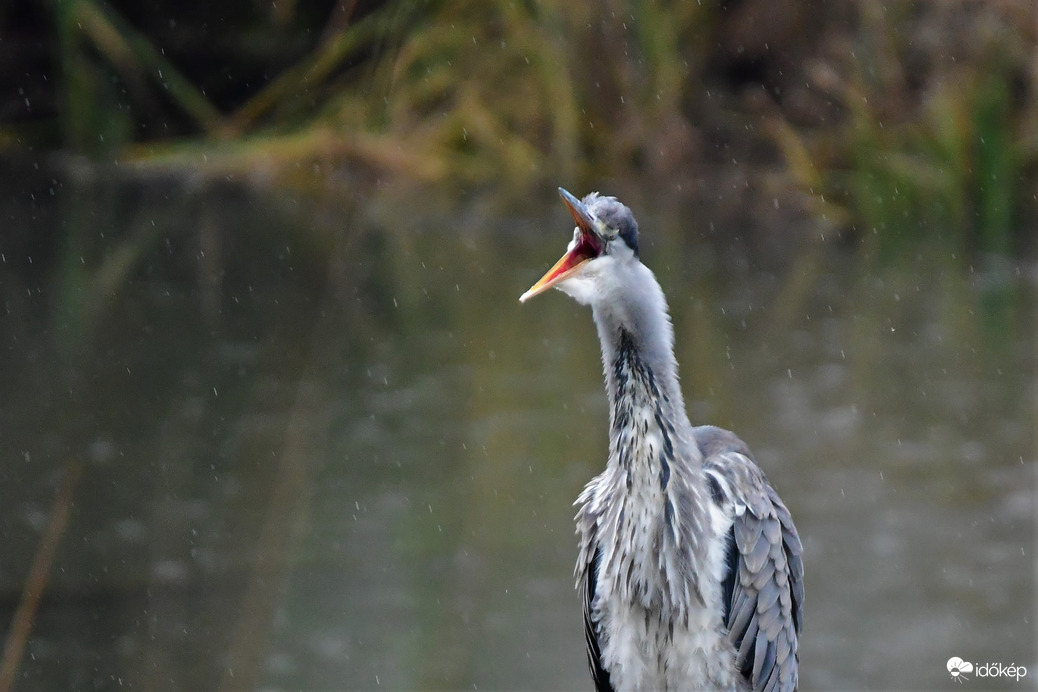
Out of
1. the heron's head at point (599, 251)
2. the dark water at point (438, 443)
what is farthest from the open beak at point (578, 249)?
the dark water at point (438, 443)

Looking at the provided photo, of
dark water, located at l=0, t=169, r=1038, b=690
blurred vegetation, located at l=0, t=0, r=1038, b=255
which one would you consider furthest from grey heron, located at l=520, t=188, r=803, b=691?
blurred vegetation, located at l=0, t=0, r=1038, b=255

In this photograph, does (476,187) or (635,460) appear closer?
(635,460)

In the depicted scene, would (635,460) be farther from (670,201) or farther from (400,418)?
(670,201)

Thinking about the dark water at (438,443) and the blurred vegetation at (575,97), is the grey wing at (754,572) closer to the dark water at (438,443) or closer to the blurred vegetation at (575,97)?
the dark water at (438,443)

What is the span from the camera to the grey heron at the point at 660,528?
3916mm

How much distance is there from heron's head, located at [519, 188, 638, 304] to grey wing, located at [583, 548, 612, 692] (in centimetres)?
88

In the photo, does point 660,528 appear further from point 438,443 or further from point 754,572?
point 438,443

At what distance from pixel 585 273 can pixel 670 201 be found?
45.2 ft

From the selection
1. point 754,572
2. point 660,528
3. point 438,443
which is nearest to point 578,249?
point 660,528

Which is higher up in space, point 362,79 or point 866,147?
point 362,79

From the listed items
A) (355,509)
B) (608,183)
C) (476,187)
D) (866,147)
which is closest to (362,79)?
(476,187)

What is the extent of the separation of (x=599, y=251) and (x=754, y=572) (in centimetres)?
102

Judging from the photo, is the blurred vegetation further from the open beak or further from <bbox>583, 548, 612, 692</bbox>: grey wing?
the open beak

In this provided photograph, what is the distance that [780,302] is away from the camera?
1351 centimetres
